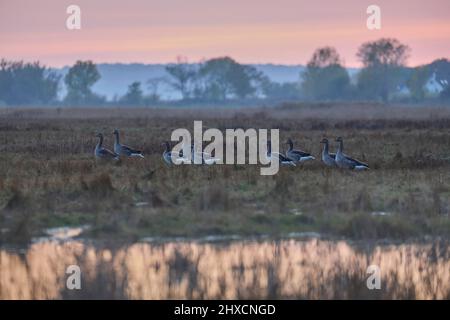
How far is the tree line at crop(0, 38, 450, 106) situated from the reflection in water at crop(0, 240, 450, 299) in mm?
111590

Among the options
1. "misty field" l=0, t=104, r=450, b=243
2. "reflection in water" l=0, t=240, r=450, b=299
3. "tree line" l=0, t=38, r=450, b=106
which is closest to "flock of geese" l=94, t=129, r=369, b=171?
"misty field" l=0, t=104, r=450, b=243

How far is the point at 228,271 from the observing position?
41.3ft

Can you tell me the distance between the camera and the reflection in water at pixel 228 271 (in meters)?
11.2

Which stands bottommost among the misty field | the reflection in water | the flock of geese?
the reflection in water

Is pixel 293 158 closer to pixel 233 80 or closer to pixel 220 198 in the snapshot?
pixel 220 198

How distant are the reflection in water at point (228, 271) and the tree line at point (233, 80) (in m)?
112

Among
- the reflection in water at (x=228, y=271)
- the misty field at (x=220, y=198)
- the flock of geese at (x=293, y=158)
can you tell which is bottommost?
the reflection in water at (x=228, y=271)

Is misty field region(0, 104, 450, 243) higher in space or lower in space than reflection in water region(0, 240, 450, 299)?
higher

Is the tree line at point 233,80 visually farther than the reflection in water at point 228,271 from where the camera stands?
Yes

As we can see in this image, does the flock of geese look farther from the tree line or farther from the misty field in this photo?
the tree line

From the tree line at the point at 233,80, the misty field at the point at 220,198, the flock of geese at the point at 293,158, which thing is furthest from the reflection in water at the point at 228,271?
the tree line at the point at 233,80

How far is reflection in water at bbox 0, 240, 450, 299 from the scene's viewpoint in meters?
11.2

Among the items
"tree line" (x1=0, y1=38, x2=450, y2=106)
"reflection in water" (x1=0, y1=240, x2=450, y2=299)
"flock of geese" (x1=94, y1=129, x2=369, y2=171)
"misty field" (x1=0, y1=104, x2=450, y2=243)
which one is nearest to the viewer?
"reflection in water" (x1=0, y1=240, x2=450, y2=299)

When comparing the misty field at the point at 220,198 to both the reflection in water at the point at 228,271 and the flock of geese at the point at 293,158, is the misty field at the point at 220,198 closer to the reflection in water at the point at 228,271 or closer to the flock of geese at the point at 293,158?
the flock of geese at the point at 293,158
